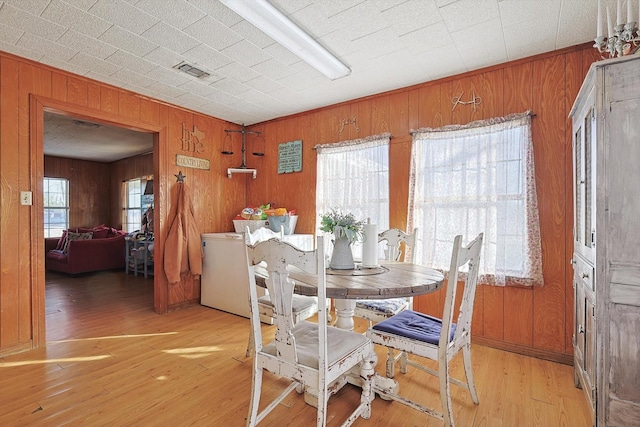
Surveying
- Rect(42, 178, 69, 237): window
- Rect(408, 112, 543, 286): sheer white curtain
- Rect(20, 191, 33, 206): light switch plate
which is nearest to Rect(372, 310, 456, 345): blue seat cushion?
Rect(408, 112, 543, 286): sheer white curtain

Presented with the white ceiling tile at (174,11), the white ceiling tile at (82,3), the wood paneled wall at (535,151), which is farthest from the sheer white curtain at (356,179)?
the white ceiling tile at (82,3)

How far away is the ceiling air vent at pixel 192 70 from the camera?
277 cm

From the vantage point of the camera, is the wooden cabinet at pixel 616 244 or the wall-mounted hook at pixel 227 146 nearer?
the wooden cabinet at pixel 616 244

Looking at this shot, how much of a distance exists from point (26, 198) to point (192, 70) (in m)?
1.74

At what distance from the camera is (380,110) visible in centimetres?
336

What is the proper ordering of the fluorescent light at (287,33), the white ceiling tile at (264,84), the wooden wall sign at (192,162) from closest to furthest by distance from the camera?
the fluorescent light at (287,33) → the white ceiling tile at (264,84) → the wooden wall sign at (192,162)

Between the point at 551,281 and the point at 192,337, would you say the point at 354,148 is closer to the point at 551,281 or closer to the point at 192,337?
the point at 551,281

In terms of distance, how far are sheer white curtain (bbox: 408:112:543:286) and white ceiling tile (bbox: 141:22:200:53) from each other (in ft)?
6.84

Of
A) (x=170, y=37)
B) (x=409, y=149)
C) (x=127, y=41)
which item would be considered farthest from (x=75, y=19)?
(x=409, y=149)

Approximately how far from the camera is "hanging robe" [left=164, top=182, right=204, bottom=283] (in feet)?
11.9

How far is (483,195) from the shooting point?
8.95ft

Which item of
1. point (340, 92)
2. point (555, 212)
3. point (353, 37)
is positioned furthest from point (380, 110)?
point (555, 212)

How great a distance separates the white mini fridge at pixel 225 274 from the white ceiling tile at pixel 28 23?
2.21 metres

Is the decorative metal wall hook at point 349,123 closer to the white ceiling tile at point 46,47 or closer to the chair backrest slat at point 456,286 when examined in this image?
the chair backrest slat at point 456,286
